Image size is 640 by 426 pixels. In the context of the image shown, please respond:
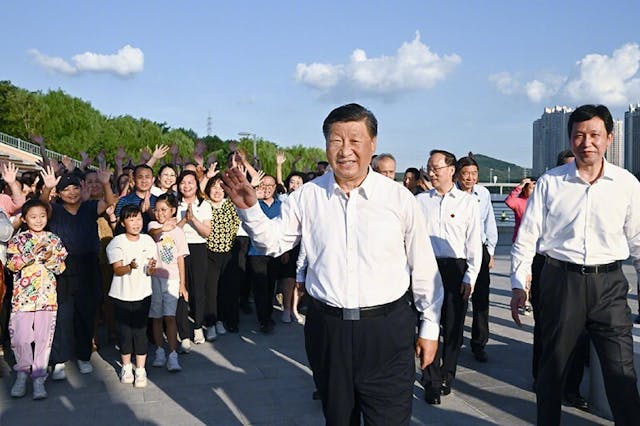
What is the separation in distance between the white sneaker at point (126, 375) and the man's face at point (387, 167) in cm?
288

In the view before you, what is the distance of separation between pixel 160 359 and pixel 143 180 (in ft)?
6.45

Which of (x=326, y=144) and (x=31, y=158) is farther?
(x=31, y=158)

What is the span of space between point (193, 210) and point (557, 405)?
4.31m

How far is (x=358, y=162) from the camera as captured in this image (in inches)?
106

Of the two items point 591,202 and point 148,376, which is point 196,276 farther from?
point 591,202

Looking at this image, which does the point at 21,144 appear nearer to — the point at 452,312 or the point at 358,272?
the point at 452,312

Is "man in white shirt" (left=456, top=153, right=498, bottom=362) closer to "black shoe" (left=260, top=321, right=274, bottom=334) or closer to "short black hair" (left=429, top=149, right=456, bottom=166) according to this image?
"short black hair" (left=429, top=149, right=456, bottom=166)

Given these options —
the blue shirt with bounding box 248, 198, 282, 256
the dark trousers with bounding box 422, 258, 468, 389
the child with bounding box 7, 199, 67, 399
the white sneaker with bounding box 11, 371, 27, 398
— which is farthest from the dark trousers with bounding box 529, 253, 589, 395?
the white sneaker with bounding box 11, 371, 27, 398

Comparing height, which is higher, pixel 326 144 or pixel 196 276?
pixel 326 144

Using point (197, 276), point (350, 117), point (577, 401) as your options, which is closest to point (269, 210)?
point (197, 276)

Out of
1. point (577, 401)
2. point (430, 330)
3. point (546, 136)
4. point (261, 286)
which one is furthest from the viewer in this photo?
point (546, 136)

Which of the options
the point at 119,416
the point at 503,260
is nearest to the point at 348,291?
the point at 119,416

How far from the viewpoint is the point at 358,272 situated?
2.71 m

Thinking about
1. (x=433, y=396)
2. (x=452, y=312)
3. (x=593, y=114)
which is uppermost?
(x=593, y=114)
